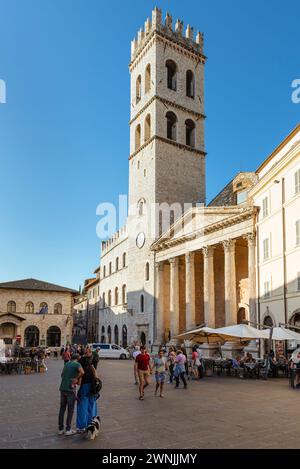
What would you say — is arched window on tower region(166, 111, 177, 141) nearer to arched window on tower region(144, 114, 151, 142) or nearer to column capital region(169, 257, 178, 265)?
arched window on tower region(144, 114, 151, 142)

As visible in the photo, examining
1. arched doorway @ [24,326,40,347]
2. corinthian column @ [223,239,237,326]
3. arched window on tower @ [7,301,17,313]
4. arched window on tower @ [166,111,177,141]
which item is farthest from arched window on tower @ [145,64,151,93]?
arched doorway @ [24,326,40,347]

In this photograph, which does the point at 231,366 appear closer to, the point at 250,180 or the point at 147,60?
the point at 250,180

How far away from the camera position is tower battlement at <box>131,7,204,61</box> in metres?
44.0

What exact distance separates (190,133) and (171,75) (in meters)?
6.68

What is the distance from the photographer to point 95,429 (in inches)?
305

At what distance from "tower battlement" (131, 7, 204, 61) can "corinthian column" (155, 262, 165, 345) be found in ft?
80.7

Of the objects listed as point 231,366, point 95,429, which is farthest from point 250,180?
point 95,429

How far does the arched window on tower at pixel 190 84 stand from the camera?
46.5 metres

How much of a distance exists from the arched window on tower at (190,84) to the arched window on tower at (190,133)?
11.0ft

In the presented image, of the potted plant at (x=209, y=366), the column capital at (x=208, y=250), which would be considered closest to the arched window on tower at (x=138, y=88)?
the column capital at (x=208, y=250)

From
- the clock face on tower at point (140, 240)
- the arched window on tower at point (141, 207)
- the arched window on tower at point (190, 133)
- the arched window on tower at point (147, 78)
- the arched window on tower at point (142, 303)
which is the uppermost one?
the arched window on tower at point (147, 78)

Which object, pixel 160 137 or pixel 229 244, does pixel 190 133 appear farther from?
pixel 229 244

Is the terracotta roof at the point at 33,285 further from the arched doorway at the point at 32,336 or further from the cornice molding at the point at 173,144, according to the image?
the cornice molding at the point at 173,144
